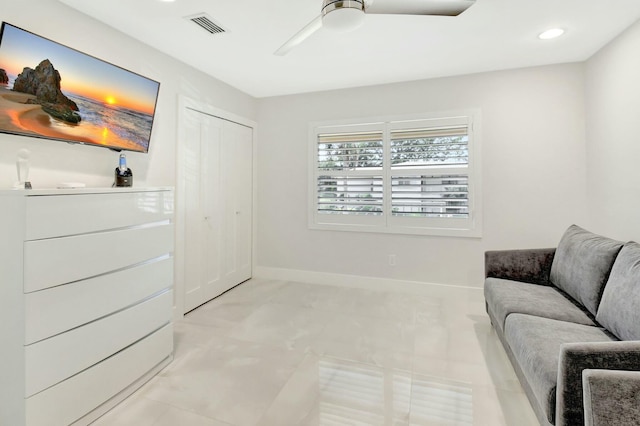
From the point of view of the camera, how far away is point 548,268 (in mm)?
2744

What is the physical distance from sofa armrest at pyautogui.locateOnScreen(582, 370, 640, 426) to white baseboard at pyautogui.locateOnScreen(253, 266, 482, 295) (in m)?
2.58

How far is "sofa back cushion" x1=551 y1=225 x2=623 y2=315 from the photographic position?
204 cm

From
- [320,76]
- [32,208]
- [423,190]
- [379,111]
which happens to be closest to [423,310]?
[423,190]

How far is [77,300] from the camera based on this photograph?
169 centimetres

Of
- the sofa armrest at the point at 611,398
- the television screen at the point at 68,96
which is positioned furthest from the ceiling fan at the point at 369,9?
the sofa armrest at the point at 611,398

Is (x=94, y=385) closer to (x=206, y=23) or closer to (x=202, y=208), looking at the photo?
(x=202, y=208)

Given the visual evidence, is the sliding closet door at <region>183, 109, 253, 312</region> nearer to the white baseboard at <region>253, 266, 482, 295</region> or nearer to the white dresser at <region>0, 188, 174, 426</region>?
the white baseboard at <region>253, 266, 482, 295</region>

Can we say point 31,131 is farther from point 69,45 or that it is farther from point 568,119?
point 568,119

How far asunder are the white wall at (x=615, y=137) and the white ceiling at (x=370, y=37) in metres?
0.20

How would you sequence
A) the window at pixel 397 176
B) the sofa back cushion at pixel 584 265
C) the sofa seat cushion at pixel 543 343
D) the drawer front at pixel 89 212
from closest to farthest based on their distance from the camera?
the sofa seat cushion at pixel 543 343 → the drawer front at pixel 89 212 → the sofa back cushion at pixel 584 265 → the window at pixel 397 176

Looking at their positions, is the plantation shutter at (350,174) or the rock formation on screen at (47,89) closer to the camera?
the rock formation on screen at (47,89)

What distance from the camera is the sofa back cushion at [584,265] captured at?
2.04 m

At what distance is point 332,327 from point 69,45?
117 inches

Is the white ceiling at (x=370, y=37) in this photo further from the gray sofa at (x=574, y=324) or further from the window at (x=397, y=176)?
the gray sofa at (x=574, y=324)
